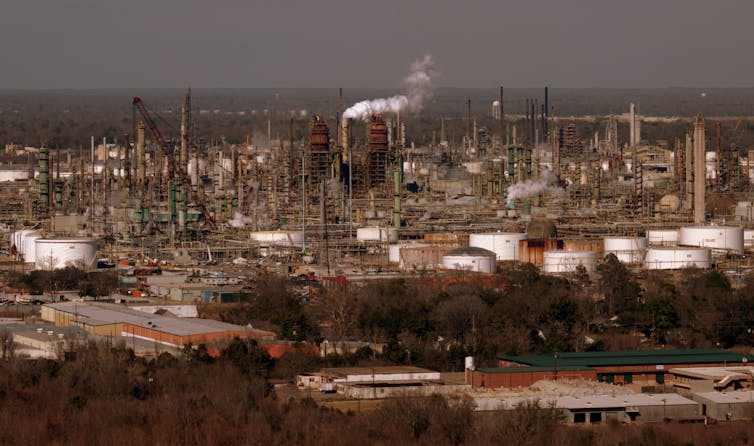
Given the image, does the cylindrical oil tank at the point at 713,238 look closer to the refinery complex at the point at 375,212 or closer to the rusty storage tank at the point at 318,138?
the refinery complex at the point at 375,212

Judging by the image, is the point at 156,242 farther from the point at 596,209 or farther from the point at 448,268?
the point at 596,209

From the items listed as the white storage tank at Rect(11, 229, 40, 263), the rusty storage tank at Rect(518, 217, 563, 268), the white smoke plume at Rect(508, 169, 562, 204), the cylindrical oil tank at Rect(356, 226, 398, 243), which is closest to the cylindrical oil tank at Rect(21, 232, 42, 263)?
the white storage tank at Rect(11, 229, 40, 263)

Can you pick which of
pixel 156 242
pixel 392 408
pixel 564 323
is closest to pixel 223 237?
pixel 156 242

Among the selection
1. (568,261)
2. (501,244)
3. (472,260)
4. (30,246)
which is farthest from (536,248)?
(30,246)

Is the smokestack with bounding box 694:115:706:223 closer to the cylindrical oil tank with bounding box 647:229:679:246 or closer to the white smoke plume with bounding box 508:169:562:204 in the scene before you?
the cylindrical oil tank with bounding box 647:229:679:246

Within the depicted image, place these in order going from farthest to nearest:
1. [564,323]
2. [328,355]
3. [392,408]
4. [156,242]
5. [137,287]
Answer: [156,242] → [137,287] → [564,323] → [328,355] → [392,408]
